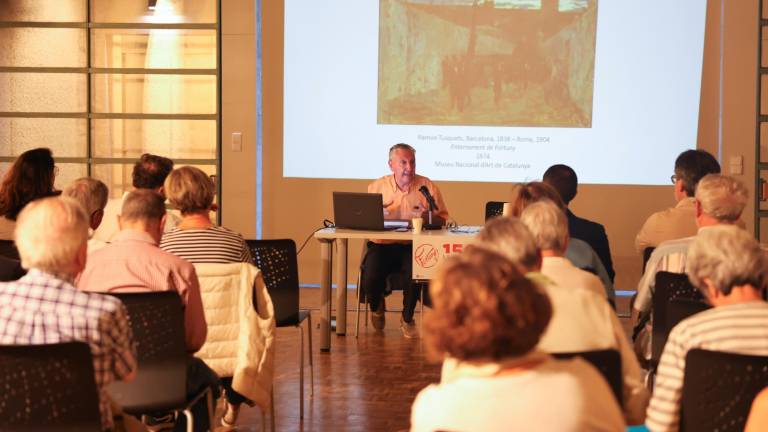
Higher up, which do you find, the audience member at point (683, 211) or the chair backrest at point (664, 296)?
the audience member at point (683, 211)

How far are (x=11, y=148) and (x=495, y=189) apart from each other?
4.77m

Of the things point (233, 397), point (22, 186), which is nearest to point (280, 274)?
point (233, 397)

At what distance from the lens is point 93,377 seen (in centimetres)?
251

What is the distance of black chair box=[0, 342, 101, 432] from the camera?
8.04ft

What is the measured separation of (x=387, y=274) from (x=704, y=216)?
326 centimetres

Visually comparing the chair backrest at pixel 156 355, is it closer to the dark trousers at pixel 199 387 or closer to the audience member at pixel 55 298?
the dark trousers at pixel 199 387

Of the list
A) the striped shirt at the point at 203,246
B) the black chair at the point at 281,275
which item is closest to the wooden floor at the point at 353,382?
the black chair at the point at 281,275

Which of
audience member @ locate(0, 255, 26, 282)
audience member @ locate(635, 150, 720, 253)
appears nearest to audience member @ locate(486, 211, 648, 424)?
audience member @ locate(0, 255, 26, 282)

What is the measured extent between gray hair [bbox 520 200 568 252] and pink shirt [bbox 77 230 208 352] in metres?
1.19

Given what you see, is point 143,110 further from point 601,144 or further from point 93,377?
point 93,377

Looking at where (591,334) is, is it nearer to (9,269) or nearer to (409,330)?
(9,269)

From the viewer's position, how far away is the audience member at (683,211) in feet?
17.4

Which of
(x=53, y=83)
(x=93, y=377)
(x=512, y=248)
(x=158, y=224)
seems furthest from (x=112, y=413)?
(x=53, y=83)

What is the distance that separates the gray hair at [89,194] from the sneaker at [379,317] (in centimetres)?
292
